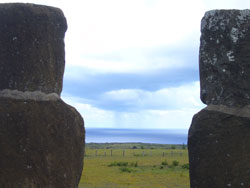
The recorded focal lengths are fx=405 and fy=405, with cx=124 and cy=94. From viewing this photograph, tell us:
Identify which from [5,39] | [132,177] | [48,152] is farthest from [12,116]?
[132,177]

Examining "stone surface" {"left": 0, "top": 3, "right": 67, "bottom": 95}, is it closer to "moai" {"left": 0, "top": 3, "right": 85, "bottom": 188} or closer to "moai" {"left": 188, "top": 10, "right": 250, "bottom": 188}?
"moai" {"left": 0, "top": 3, "right": 85, "bottom": 188}

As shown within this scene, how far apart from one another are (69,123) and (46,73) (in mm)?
791

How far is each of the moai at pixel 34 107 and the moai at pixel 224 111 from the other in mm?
1864

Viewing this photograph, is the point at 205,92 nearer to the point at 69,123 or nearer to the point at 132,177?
the point at 69,123

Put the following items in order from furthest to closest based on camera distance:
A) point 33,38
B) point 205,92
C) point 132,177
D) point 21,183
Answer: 1. point 132,177
2. point 205,92
3. point 33,38
4. point 21,183

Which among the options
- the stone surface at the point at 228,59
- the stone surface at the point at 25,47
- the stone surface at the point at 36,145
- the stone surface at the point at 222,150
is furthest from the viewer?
the stone surface at the point at 228,59

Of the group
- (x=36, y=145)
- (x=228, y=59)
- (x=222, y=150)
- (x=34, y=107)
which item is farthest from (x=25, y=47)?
(x=222, y=150)

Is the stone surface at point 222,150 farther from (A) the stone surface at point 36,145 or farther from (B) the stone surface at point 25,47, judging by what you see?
(B) the stone surface at point 25,47

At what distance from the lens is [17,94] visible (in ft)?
18.3

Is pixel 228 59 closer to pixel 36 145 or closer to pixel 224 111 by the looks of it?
pixel 224 111

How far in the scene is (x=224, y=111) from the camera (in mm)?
5930

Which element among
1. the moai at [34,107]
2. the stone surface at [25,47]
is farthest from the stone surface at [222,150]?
the stone surface at [25,47]

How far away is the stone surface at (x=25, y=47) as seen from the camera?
5617 mm

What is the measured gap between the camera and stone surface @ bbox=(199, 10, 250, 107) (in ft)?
19.5
